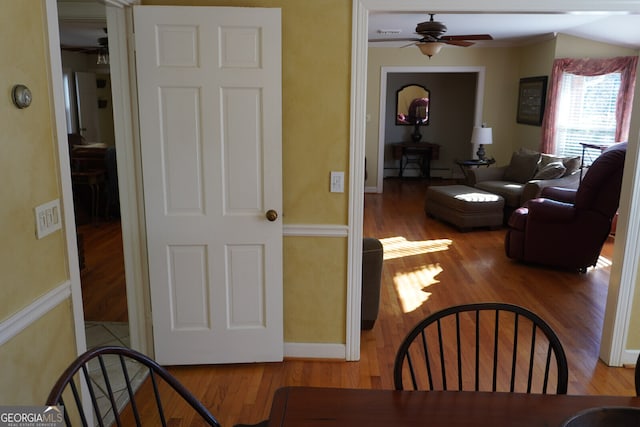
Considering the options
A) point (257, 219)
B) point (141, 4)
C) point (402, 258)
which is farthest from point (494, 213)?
point (141, 4)

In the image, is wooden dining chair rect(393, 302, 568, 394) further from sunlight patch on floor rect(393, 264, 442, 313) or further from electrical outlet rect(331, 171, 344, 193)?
electrical outlet rect(331, 171, 344, 193)

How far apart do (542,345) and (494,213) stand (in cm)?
313

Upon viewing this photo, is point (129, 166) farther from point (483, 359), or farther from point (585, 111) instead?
point (585, 111)

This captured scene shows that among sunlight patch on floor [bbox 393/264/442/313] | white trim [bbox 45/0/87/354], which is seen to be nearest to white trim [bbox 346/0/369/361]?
sunlight patch on floor [bbox 393/264/442/313]

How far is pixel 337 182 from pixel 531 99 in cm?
560

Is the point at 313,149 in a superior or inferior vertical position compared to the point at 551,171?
superior

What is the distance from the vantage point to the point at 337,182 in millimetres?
2943

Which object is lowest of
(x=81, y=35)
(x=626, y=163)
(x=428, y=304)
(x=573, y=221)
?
(x=428, y=304)

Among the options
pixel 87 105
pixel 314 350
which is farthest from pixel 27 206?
pixel 87 105

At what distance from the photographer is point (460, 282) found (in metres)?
4.56

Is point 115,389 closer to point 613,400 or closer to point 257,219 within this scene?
point 257,219

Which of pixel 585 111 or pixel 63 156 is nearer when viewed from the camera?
pixel 63 156

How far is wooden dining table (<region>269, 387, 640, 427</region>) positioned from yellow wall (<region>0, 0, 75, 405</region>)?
0.92m

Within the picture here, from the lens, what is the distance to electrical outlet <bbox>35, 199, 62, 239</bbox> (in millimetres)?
1822
